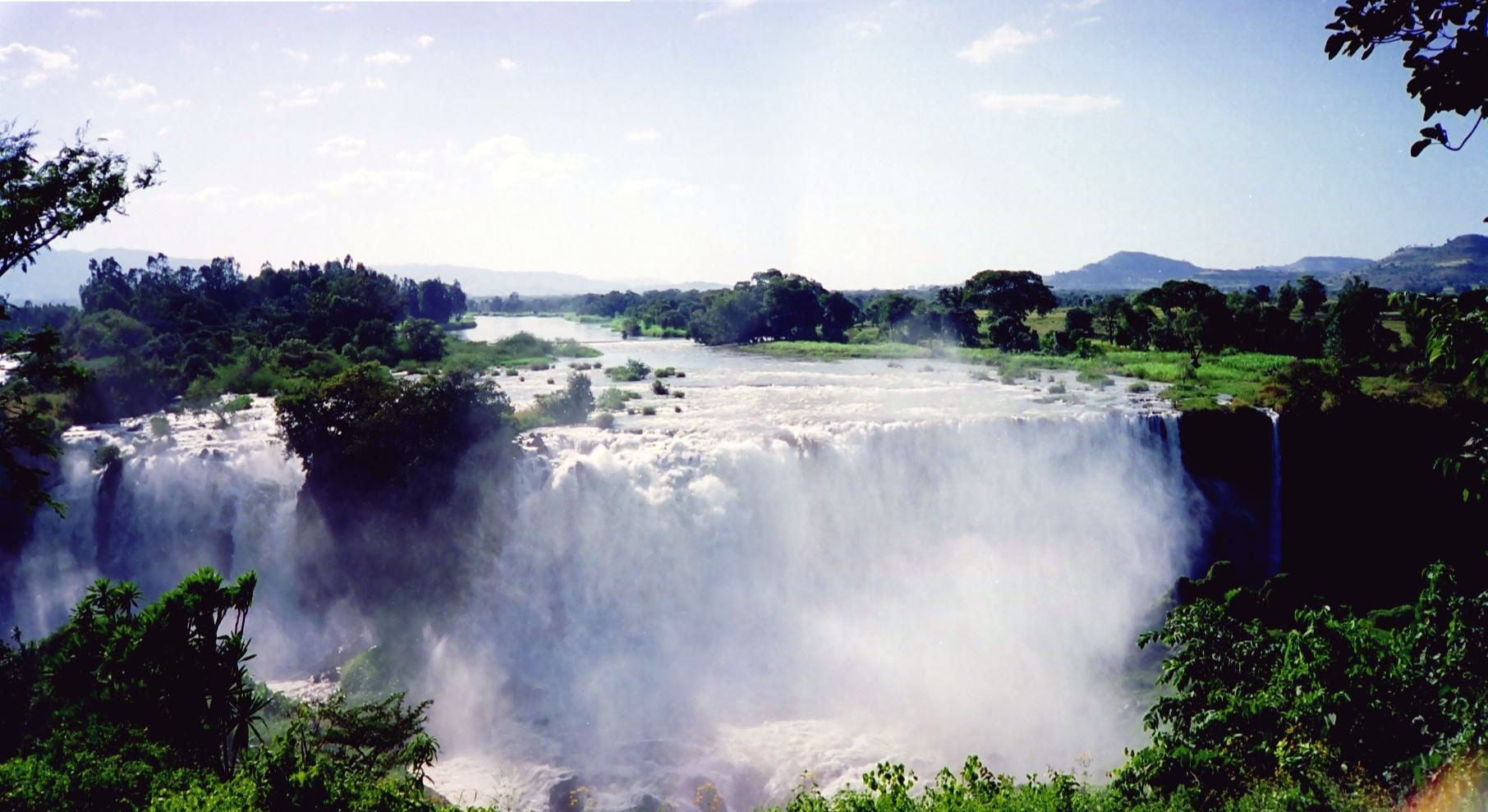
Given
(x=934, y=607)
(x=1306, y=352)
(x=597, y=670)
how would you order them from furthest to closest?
(x=1306, y=352), (x=934, y=607), (x=597, y=670)

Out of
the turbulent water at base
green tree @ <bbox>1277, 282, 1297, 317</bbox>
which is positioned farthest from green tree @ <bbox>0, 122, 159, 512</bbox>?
green tree @ <bbox>1277, 282, 1297, 317</bbox>

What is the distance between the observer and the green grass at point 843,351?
4909 centimetres

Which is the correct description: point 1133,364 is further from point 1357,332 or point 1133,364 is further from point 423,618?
point 423,618

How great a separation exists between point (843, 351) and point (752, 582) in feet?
100

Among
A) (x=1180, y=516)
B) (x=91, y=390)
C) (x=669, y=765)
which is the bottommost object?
(x=669, y=765)

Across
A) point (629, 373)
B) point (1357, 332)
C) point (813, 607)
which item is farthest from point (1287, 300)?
point (813, 607)

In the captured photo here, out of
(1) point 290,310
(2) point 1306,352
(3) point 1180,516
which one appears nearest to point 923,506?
(3) point 1180,516

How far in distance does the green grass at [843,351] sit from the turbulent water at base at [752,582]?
69.5ft

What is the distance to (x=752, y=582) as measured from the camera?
71.3 feet

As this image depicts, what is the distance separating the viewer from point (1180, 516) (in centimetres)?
2455

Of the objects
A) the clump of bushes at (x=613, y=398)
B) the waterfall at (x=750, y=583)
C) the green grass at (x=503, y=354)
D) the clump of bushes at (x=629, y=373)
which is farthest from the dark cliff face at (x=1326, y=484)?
the green grass at (x=503, y=354)

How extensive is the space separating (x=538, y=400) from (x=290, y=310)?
125 ft

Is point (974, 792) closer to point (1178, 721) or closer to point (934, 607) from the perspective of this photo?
point (1178, 721)

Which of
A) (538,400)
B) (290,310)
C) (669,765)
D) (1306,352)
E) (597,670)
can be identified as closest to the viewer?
(669,765)
